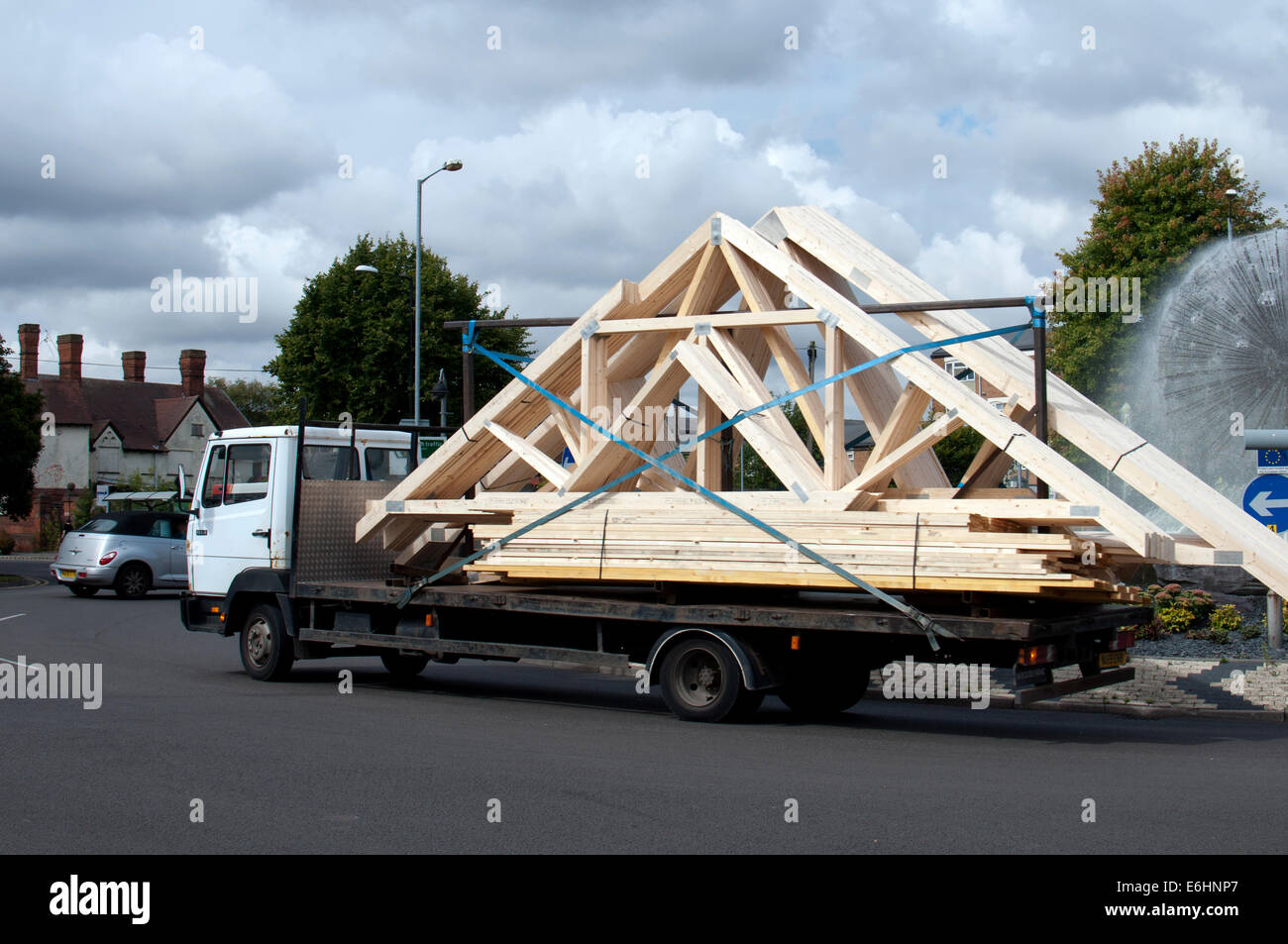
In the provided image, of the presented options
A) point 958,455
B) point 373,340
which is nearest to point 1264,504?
point 373,340

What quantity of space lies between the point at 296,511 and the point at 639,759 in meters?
5.29

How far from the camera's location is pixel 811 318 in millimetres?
10859

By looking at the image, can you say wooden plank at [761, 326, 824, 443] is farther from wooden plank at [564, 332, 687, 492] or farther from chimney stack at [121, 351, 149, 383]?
chimney stack at [121, 351, 149, 383]

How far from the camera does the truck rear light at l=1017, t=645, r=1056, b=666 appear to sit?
9.27 metres

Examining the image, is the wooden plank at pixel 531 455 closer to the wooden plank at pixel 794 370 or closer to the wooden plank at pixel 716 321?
the wooden plank at pixel 716 321

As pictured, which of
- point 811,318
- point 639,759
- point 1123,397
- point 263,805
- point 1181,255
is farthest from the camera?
point 1181,255

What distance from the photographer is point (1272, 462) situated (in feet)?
42.6

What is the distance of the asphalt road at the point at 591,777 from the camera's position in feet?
21.3

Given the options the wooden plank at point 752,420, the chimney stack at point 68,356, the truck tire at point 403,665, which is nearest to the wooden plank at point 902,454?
the wooden plank at point 752,420

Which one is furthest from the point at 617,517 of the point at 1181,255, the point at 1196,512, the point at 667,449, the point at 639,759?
the point at 1181,255

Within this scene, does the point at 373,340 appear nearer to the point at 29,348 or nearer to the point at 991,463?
the point at 991,463

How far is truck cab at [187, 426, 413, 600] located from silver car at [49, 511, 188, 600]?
13.8 meters

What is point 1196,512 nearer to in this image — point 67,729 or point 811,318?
point 811,318

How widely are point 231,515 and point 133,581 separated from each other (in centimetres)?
1476
